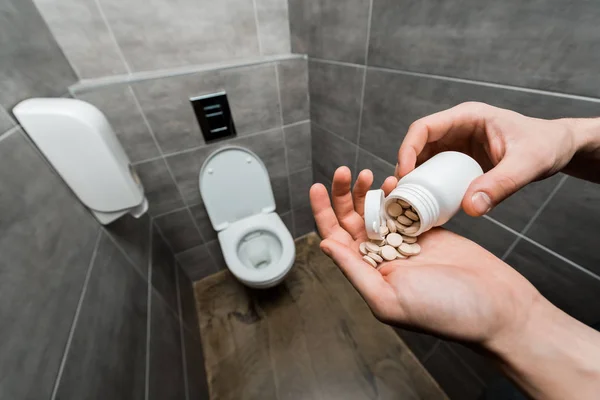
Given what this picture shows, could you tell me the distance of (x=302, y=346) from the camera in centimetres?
108

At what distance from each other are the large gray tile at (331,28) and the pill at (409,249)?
1.87 feet

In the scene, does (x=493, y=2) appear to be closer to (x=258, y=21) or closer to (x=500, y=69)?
(x=500, y=69)

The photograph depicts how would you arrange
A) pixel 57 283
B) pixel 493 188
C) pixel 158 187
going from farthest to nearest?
pixel 158 187 → pixel 57 283 → pixel 493 188

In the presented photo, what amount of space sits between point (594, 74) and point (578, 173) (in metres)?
0.16

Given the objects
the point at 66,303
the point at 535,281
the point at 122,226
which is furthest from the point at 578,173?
the point at 122,226

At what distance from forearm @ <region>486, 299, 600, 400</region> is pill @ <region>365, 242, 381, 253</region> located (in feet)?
0.68

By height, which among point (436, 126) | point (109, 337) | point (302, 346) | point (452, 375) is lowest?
point (302, 346)

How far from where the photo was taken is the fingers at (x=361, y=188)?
48 centimetres

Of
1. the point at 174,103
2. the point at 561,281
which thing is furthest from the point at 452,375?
the point at 174,103

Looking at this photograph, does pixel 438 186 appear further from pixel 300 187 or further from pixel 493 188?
pixel 300 187

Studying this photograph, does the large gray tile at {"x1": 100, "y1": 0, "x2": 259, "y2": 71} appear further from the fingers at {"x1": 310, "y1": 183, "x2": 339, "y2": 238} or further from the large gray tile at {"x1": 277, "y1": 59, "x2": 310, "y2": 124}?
the fingers at {"x1": 310, "y1": 183, "x2": 339, "y2": 238}

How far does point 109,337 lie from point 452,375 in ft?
3.51

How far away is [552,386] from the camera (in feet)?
0.97

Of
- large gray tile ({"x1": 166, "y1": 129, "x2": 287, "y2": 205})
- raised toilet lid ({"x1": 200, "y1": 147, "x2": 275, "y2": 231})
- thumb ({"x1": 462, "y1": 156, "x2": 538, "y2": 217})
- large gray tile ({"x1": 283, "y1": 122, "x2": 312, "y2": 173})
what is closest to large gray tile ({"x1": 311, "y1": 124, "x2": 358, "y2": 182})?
large gray tile ({"x1": 283, "y1": 122, "x2": 312, "y2": 173})
